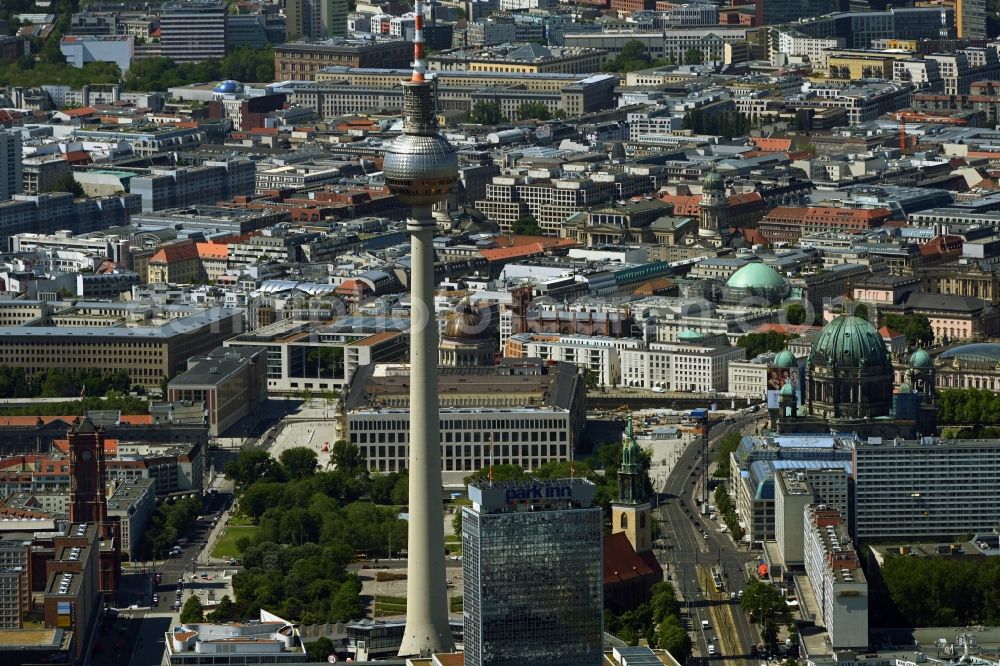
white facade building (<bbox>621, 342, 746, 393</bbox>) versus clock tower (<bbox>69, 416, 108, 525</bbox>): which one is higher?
clock tower (<bbox>69, 416, 108, 525</bbox>)

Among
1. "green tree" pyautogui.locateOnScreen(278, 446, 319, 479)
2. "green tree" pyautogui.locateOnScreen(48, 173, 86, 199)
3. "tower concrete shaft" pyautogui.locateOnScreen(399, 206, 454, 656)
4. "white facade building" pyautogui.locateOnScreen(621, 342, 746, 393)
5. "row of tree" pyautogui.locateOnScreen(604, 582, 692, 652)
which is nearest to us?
"tower concrete shaft" pyautogui.locateOnScreen(399, 206, 454, 656)

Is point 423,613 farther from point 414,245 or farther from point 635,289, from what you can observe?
point 635,289

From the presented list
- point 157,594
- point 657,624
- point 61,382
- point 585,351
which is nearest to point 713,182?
point 585,351

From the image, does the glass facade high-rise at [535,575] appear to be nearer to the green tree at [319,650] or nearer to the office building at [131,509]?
the green tree at [319,650]

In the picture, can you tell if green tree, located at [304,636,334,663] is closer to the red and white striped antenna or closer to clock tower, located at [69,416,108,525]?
clock tower, located at [69,416,108,525]

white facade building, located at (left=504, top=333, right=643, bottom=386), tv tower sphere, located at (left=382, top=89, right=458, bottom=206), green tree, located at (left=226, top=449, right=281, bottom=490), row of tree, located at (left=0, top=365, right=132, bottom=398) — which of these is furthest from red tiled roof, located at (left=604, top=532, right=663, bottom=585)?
row of tree, located at (left=0, top=365, right=132, bottom=398)

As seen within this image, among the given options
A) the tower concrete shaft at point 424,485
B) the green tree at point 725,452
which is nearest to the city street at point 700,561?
the green tree at point 725,452

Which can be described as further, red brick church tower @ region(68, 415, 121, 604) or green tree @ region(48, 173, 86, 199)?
green tree @ region(48, 173, 86, 199)
